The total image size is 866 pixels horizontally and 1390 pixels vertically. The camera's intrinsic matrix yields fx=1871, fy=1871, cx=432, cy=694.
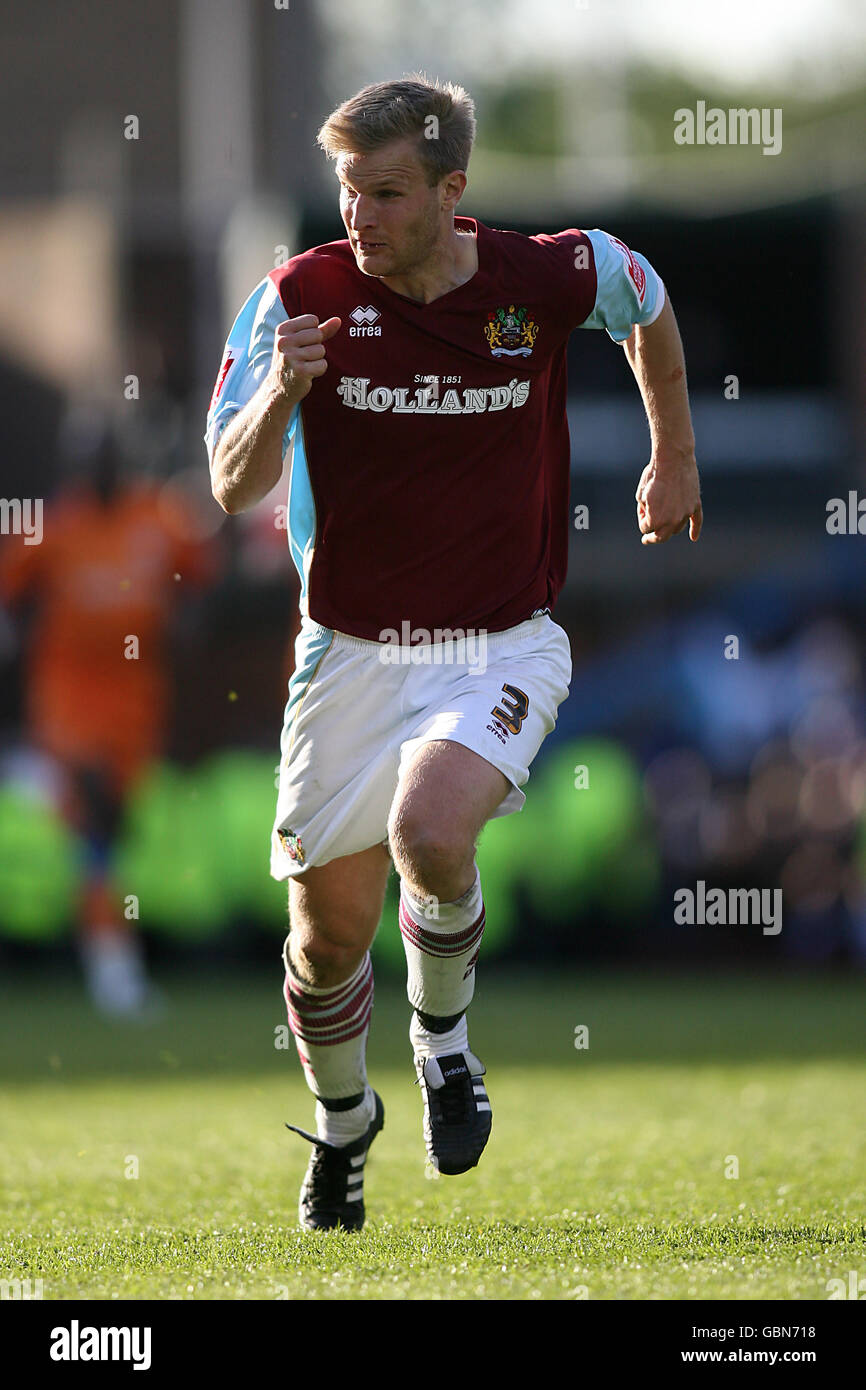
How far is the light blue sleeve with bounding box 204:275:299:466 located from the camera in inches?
186

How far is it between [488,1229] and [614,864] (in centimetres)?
623

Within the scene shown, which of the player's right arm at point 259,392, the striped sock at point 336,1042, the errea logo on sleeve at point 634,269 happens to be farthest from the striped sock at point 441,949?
the errea logo on sleeve at point 634,269

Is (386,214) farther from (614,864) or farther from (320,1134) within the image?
(614,864)

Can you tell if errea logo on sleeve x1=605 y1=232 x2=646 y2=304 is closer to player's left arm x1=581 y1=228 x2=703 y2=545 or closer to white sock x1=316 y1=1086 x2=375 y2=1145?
player's left arm x1=581 y1=228 x2=703 y2=545

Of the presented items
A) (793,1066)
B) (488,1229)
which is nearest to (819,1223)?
(488,1229)

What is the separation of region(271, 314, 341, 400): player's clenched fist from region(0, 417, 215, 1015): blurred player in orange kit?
6439 millimetres

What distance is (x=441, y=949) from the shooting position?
185 inches

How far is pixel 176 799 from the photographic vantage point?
11312 millimetres

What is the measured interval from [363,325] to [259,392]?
403 mm

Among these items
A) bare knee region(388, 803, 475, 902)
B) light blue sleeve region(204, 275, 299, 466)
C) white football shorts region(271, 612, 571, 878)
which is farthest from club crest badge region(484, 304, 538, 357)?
bare knee region(388, 803, 475, 902)

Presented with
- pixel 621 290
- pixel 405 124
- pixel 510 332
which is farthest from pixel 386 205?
pixel 621 290

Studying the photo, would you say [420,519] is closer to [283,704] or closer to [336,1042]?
[336,1042]
